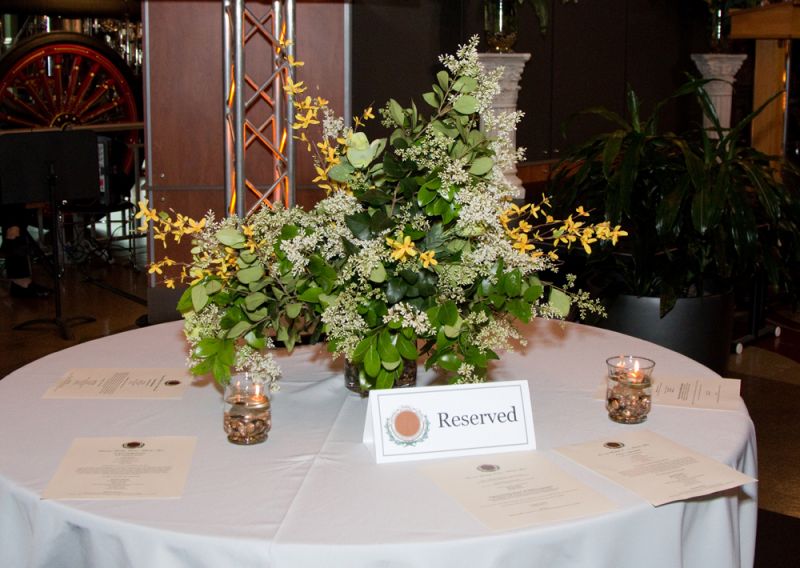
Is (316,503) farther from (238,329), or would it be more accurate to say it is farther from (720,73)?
(720,73)

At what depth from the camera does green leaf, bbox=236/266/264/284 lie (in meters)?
1.89

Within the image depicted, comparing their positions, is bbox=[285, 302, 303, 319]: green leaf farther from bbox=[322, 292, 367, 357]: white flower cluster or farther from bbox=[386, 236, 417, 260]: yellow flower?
bbox=[386, 236, 417, 260]: yellow flower

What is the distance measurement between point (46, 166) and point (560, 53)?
387 cm

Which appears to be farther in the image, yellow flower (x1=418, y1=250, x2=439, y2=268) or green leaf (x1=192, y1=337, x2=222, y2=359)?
green leaf (x1=192, y1=337, x2=222, y2=359)

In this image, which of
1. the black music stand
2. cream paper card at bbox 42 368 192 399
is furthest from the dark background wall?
cream paper card at bbox 42 368 192 399

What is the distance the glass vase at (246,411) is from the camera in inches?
72.4

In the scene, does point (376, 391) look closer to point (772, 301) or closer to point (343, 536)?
point (343, 536)

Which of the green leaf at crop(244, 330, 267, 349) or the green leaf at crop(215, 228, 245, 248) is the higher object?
the green leaf at crop(215, 228, 245, 248)

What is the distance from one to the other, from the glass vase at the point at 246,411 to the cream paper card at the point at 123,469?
83 mm

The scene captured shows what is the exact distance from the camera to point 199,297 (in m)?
1.90

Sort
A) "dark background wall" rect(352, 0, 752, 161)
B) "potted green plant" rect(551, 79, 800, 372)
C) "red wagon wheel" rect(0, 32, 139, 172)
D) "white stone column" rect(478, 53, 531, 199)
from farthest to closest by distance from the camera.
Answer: "red wagon wheel" rect(0, 32, 139, 172), "white stone column" rect(478, 53, 531, 199), "dark background wall" rect(352, 0, 752, 161), "potted green plant" rect(551, 79, 800, 372)

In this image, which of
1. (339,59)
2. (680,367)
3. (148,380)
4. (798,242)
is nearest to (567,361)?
(680,367)

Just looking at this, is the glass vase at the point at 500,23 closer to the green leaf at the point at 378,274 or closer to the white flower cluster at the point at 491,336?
the white flower cluster at the point at 491,336

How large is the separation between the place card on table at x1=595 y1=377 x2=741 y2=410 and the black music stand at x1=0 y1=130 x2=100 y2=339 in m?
4.02
